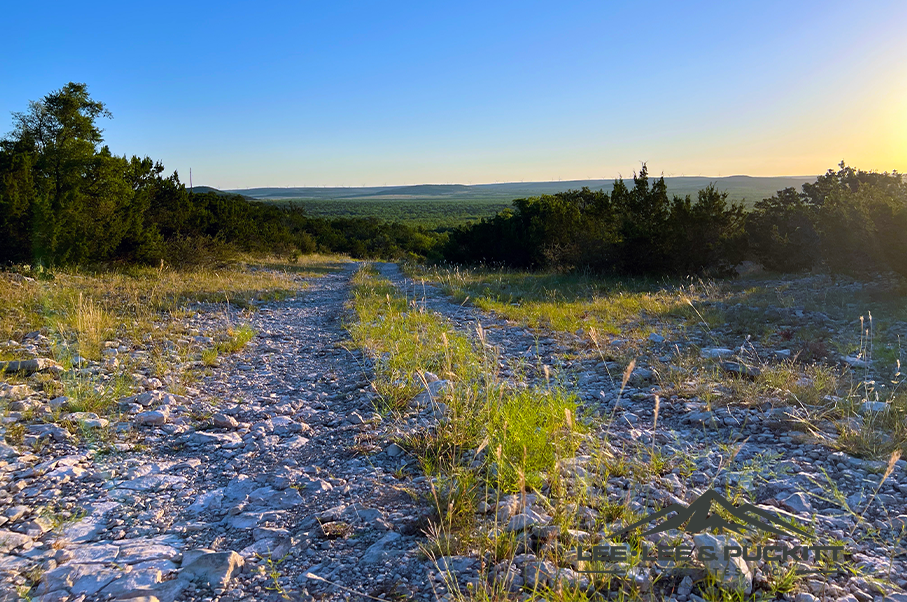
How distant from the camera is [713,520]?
2.38 meters

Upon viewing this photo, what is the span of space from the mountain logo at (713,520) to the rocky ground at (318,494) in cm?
9

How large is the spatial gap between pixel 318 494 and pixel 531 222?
750 inches

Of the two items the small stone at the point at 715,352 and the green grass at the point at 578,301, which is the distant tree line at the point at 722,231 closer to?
the green grass at the point at 578,301

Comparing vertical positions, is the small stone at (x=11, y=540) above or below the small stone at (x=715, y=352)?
above

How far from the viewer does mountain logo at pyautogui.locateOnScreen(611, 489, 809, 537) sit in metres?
2.28

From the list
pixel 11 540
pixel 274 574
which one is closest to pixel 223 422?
pixel 11 540

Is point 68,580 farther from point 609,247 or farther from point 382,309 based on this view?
point 609,247

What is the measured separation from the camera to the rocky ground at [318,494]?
2.04 meters

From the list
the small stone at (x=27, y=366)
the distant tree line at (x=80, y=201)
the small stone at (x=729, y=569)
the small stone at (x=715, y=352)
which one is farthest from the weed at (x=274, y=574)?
the distant tree line at (x=80, y=201)

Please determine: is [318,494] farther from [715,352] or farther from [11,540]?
[715,352]

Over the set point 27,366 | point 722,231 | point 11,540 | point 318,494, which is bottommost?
point 318,494

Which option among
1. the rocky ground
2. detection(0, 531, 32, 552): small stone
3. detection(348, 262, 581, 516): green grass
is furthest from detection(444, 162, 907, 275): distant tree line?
detection(0, 531, 32, 552): small stone

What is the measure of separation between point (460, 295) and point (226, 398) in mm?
7160

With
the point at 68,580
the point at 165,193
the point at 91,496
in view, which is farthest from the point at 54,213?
the point at 68,580
